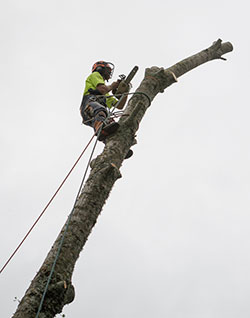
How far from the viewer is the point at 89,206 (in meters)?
2.60

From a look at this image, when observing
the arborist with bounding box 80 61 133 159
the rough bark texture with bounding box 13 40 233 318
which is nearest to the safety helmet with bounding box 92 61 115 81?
the arborist with bounding box 80 61 133 159

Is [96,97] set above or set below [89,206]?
above

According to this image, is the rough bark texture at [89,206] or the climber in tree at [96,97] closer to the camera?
the rough bark texture at [89,206]

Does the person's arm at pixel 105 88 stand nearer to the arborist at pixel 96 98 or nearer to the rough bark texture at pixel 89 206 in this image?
the arborist at pixel 96 98

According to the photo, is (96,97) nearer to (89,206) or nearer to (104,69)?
(104,69)

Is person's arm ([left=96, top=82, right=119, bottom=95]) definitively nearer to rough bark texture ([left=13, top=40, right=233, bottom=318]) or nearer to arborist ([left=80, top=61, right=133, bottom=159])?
arborist ([left=80, top=61, right=133, bottom=159])

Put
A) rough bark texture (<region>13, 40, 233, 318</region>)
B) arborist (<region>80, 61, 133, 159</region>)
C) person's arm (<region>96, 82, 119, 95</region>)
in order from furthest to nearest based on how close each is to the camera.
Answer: person's arm (<region>96, 82, 119, 95</region>)
arborist (<region>80, 61, 133, 159</region>)
rough bark texture (<region>13, 40, 233, 318</region>)

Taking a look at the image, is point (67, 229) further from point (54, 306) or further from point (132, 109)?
point (132, 109)

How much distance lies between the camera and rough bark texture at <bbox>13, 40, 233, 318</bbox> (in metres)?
2.15

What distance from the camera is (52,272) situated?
Result: 220 cm

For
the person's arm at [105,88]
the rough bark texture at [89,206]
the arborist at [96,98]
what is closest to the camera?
the rough bark texture at [89,206]

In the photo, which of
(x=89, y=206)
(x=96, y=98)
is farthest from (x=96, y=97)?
(x=89, y=206)

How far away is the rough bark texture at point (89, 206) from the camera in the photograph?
215 cm

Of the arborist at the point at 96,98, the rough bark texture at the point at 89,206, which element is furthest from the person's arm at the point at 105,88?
the rough bark texture at the point at 89,206
